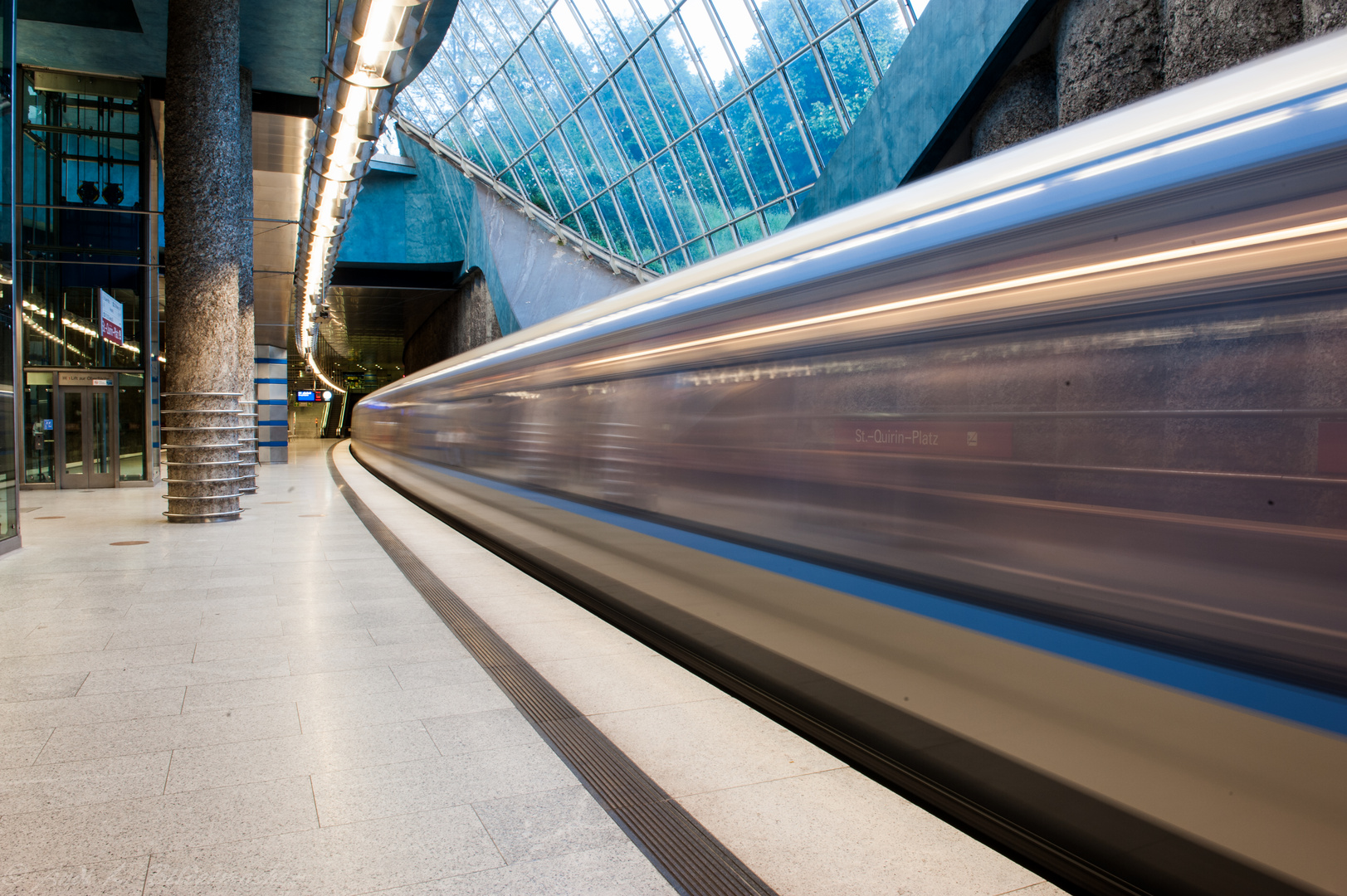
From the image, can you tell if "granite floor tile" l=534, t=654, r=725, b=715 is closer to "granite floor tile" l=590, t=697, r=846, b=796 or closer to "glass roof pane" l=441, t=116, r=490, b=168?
"granite floor tile" l=590, t=697, r=846, b=796

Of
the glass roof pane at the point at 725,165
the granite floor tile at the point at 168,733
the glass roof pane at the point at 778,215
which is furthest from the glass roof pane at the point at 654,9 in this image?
the granite floor tile at the point at 168,733

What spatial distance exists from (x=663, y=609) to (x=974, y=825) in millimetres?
2440

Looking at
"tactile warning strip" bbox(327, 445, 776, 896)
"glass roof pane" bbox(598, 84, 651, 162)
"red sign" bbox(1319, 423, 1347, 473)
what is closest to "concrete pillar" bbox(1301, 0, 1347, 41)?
"red sign" bbox(1319, 423, 1347, 473)

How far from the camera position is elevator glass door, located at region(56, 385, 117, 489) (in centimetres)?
1562

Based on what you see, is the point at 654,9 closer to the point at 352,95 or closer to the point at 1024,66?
the point at 1024,66

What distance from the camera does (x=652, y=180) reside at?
2333 centimetres

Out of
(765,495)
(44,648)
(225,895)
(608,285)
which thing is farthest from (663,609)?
(608,285)

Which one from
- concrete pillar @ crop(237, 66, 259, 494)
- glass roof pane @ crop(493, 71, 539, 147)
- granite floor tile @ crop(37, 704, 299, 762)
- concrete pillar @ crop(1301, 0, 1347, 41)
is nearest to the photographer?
granite floor tile @ crop(37, 704, 299, 762)

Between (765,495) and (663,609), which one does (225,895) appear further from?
(663,609)

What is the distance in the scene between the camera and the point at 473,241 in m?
35.3

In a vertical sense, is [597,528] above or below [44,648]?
above

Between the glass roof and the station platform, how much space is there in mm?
14598

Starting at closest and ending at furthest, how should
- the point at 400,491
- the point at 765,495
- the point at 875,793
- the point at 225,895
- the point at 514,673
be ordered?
the point at 225,895, the point at 875,793, the point at 765,495, the point at 514,673, the point at 400,491

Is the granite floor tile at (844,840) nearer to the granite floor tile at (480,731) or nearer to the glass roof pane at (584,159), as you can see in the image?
the granite floor tile at (480,731)
